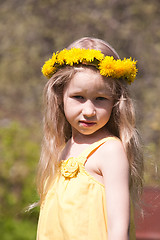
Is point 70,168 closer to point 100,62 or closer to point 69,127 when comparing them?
point 69,127

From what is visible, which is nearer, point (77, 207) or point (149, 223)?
point (77, 207)

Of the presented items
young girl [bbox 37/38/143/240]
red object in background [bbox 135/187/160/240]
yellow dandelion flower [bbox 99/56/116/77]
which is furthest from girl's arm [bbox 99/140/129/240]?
red object in background [bbox 135/187/160/240]

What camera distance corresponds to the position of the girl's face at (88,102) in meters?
1.92

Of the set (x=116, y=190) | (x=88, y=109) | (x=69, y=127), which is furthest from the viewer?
(x=69, y=127)

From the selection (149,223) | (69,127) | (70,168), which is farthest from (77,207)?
(149,223)

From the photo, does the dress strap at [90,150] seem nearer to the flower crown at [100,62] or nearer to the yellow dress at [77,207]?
the yellow dress at [77,207]

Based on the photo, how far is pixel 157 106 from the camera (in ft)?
17.4

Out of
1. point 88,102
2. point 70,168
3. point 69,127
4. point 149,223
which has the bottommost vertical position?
point 149,223

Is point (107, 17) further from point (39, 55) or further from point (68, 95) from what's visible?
point (68, 95)

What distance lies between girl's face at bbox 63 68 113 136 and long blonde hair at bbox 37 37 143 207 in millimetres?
48

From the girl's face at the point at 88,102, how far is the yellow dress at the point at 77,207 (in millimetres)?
107

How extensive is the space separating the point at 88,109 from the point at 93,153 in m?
0.22

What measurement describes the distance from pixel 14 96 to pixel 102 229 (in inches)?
159

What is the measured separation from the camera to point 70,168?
6.44 ft
